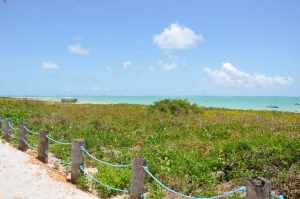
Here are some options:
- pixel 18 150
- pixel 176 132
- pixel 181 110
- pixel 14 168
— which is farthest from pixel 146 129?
pixel 181 110

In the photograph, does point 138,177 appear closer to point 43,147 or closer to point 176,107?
point 43,147

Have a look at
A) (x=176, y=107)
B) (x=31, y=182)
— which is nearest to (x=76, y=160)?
(x=31, y=182)

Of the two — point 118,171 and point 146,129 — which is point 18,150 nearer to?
point 118,171

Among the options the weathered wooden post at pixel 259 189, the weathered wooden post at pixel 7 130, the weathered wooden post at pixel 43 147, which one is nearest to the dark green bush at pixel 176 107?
the weathered wooden post at pixel 7 130

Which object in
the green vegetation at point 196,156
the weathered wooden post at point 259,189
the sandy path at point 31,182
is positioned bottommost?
the sandy path at point 31,182

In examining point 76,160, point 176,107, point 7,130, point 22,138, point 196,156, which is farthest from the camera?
point 176,107

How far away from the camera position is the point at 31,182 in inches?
397

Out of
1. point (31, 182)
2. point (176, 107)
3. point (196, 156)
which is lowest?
point (31, 182)

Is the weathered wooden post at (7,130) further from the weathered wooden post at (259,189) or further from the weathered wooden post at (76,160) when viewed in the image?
the weathered wooden post at (259,189)

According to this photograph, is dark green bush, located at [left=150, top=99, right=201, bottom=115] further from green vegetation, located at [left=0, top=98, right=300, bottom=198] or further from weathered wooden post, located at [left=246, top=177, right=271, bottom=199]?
weathered wooden post, located at [left=246, top=177, right=271, bottom=199]

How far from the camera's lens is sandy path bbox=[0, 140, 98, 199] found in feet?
29.4

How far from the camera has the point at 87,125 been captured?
2167cm

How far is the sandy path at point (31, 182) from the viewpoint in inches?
353

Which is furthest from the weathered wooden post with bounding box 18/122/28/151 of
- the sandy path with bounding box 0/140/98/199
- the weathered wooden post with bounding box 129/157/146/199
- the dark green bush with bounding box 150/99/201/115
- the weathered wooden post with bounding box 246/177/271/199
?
the dark green bush with bounding box 150/99/201/115
